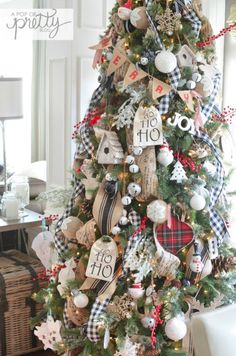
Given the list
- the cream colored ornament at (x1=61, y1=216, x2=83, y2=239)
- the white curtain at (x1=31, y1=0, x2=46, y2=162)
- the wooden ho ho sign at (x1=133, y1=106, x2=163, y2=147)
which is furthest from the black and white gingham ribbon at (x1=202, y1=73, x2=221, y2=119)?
the white curtain at (x1=31, y1=0, x2=46, y2=162)

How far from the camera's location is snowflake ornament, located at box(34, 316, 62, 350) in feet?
7.28

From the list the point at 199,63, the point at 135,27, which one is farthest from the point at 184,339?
the point at 135,27

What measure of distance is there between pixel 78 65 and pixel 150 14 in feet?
3.43

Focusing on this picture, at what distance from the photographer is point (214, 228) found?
6.63 feet

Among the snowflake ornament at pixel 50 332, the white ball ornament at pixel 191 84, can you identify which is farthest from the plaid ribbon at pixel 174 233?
the snowflake ornament at pixel 50 332

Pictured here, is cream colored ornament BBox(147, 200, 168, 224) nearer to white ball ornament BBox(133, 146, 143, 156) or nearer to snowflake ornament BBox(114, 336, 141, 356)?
white ball ornament BBox(133, 146, 143, 156)

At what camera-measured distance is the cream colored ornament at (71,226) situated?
6.97ft

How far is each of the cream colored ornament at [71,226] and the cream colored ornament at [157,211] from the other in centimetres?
34

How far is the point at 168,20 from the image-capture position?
191cm

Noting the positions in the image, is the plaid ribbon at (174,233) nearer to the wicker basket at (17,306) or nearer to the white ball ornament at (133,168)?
the white ball ornament at (133,168)

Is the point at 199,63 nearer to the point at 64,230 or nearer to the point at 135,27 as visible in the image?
the point at 135,27

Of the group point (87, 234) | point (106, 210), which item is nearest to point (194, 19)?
point (106, 210)

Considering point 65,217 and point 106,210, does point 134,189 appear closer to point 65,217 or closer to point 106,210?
point 106,210

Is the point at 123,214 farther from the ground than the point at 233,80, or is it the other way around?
the point at 233,80
